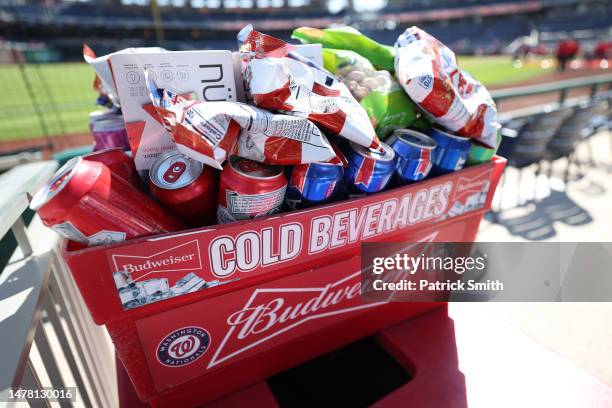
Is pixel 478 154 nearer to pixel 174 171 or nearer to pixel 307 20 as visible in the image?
Answer: pixel 174 171

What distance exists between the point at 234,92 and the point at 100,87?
2.41 feet

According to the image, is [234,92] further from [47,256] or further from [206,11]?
[206,11]

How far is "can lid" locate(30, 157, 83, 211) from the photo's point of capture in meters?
0.63

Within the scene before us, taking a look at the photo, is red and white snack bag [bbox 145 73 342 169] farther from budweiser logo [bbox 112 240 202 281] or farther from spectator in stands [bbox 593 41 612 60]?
spectator in stands [bbox 593 41 612 60]

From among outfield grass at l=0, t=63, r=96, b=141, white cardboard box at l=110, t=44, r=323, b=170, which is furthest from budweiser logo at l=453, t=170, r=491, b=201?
outfield grass at l=0, t=63, r=96, b=141

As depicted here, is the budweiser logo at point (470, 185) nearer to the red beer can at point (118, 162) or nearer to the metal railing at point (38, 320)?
the red beer can at point (118, 162)

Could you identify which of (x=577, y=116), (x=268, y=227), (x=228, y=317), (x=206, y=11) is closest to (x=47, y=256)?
(x=228, y=317)

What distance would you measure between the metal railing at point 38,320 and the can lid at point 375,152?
2.70 feet

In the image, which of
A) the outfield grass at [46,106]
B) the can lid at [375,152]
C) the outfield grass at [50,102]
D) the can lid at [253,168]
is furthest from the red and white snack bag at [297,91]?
the outfield grass at [46,106]

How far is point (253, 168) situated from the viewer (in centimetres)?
81

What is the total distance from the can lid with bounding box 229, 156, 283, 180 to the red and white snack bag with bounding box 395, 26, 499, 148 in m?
0.44

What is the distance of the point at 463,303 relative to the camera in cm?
129

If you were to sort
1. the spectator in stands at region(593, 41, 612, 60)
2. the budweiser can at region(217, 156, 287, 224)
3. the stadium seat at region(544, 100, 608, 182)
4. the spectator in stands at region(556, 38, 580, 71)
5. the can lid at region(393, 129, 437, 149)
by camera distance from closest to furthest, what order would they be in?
the budweiser can at region(217, 156, 287, 224) → the can lid at region(393, 129, 437, 149) → the stadium seat at region(544, 100, 608, 182) → the spectator in stands at region(556, 38, 580, 71) → the spectator in stands at region(593, 41, 612, 60)

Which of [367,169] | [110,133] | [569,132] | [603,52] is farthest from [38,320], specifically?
[603,52]
